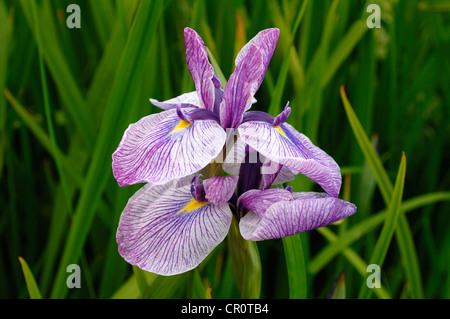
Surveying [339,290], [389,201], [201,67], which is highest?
[201,67]

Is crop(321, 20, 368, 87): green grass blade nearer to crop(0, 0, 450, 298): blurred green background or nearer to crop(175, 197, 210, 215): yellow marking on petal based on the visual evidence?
crop(0, 0, 450, 298): blurred green background

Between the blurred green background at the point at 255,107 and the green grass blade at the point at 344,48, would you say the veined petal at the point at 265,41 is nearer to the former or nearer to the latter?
the blurred green background at the point at 255,107

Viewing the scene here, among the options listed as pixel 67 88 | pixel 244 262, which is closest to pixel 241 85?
pixel 244 262

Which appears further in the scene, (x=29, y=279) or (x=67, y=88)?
(x=67, y=88)

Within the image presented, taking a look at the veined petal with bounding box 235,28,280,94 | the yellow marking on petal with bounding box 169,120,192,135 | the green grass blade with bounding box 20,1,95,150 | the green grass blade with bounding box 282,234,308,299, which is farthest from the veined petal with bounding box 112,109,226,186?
the green grass blade with bounding box 20,1,95,150

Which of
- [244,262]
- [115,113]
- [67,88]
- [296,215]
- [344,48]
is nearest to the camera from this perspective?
[296,215]

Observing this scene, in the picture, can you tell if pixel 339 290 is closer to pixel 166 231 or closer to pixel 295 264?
pixel 295 264
